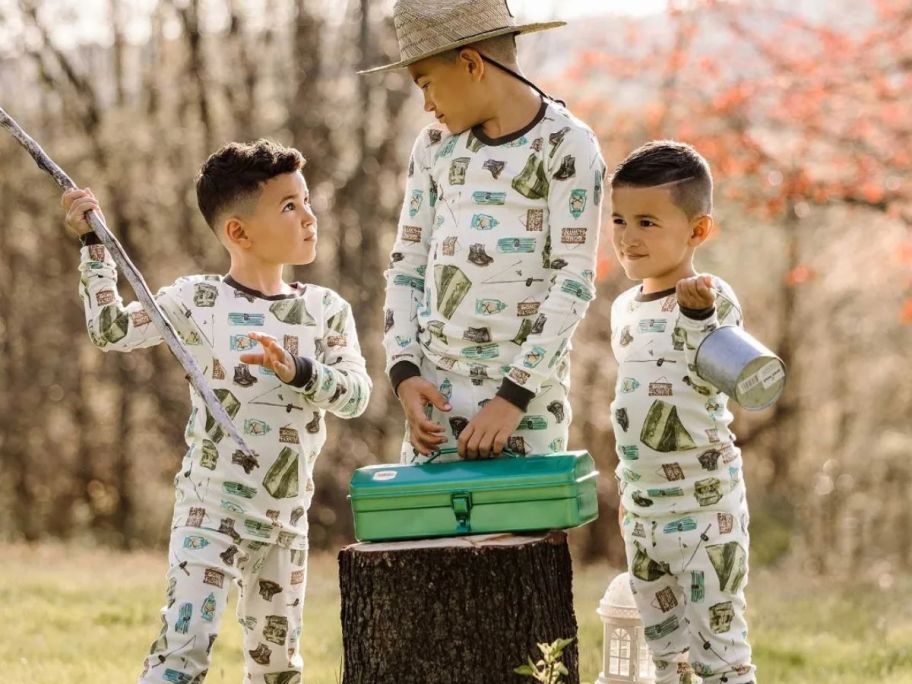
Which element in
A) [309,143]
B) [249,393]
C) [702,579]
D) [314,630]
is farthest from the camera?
[309,143]

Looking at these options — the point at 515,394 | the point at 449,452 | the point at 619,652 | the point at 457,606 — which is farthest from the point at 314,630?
the point at 515,394

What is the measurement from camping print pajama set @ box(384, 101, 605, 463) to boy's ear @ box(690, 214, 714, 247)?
0.34m

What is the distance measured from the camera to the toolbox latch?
12.0 feet

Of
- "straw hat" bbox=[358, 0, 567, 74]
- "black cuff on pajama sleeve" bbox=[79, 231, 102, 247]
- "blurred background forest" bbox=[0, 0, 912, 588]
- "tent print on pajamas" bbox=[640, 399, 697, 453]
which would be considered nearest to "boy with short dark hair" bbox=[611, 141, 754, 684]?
"tent print on pajamas" bbox=[640, 399, 697, 453]

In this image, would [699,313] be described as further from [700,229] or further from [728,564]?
[728,564]

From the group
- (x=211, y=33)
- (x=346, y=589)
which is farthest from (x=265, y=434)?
(x=211, y=33)

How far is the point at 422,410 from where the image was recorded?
3896mm

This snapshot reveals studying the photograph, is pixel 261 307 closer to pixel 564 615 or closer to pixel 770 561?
pixel 564 615

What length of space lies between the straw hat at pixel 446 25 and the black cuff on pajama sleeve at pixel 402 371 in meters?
0.86

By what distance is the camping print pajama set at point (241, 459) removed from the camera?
3928 mm

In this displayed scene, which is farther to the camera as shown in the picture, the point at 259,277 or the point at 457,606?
the point at 259,277

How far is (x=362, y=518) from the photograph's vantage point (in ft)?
12.4

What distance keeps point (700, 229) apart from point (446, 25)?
0.98m

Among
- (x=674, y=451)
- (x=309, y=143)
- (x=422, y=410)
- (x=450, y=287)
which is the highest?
(x=309, y=143)
